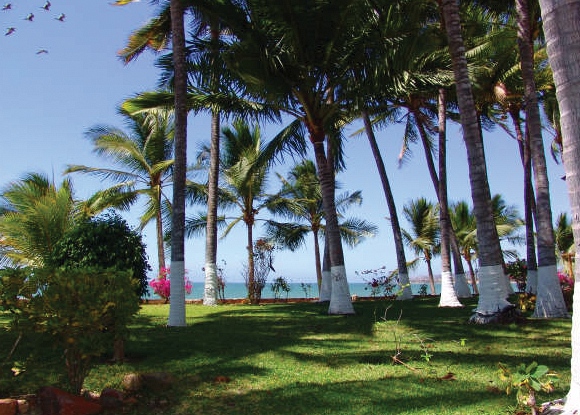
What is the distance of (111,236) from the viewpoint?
25.9 ft

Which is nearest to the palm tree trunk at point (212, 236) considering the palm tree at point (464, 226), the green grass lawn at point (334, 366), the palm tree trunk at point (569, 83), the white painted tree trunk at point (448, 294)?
the green grass lawn at point (334, 366)

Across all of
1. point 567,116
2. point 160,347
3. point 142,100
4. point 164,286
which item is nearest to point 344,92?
point 142,100

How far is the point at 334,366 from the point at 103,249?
4.38 metres

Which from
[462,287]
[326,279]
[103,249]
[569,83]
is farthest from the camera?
[462,287]

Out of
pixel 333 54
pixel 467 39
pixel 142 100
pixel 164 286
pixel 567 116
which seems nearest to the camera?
pixel 567 116

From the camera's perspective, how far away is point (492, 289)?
8.61 meters

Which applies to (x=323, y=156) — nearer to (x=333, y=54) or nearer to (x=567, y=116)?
(x=333, y=54)

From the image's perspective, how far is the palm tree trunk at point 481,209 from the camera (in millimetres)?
8594

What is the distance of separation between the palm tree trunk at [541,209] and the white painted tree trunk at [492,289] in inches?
52.8

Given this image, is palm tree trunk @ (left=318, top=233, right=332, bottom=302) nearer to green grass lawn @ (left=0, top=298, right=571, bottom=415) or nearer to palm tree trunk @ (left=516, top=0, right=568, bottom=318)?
green grass lawn @ (left=0, top=298, right=571, bottom=415)

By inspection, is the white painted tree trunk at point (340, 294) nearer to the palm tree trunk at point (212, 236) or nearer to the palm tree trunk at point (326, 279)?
the palm tree trunk at point (326, 279)

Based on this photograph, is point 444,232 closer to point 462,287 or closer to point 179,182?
point 462,287

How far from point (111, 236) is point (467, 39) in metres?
13.4

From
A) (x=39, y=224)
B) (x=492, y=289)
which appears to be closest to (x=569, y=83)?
(x=492, y=289)
